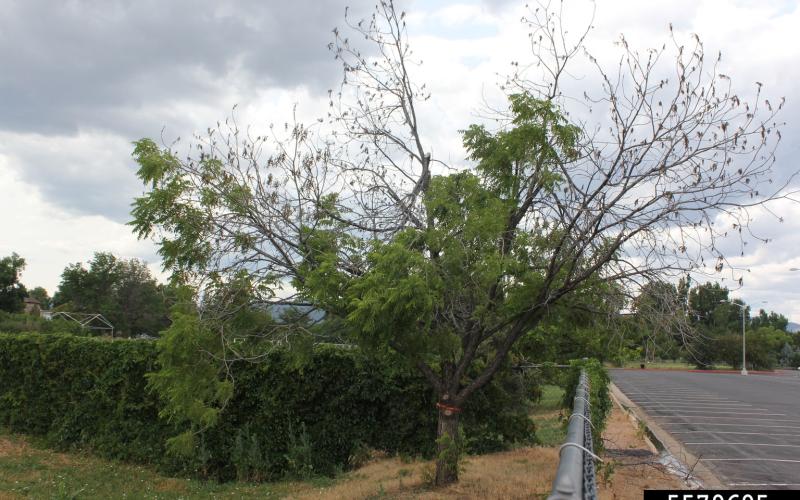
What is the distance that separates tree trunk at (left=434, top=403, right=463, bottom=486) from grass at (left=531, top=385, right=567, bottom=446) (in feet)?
5.11

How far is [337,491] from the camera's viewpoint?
9.76 metres

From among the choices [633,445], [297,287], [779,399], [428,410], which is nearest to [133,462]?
[428,410]

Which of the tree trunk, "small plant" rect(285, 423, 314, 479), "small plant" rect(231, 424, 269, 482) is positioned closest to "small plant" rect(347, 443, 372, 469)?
"small plant" rect(285, 423, 314, 479)

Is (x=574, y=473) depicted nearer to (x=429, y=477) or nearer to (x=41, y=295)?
(x=429, y=477)

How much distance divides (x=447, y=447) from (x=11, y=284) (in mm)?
74923

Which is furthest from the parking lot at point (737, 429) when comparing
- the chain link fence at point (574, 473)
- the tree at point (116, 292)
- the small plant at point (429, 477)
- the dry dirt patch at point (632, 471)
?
the tree at point (116, 292)

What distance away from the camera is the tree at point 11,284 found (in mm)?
68812

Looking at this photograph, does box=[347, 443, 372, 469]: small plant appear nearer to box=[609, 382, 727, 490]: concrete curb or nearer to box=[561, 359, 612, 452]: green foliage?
box=[561, 359, 612, 452]: green foliage

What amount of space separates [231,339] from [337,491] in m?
3.24

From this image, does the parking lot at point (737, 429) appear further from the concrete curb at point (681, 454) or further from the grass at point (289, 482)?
the grass at point (289, 482)

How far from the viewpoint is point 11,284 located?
6994 cm

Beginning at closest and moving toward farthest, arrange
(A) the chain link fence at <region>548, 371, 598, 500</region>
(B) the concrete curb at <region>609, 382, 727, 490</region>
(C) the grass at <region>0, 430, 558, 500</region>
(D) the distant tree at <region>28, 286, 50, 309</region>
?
(A) the chain link fence at <region>548, 371, 598, 500</region>, (C) the grass at <region>0, 430, 558, 500</region>, (B) the concrete curb at <region>609, 382, 727, 490</region>, (D) the distant tree at <region>28, 286, 50, 309</region>

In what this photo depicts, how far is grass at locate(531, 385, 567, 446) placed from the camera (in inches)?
501

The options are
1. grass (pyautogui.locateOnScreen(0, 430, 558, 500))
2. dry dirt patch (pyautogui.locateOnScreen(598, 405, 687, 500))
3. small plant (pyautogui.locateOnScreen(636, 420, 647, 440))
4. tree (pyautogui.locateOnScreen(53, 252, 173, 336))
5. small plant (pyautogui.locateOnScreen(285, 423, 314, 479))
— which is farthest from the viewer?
tree (pyautogui.locateOnScreen(53, 252, 173, 336))
